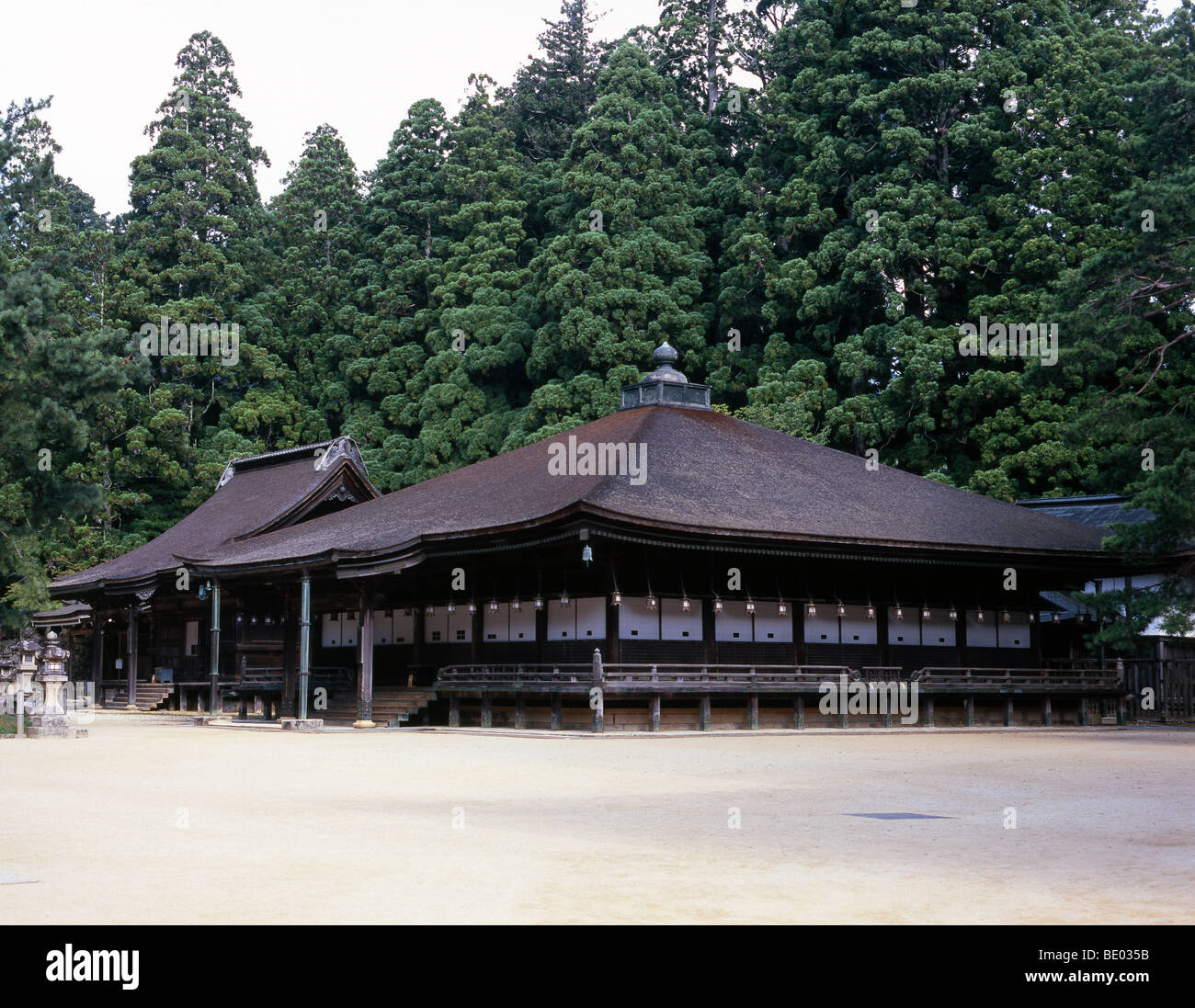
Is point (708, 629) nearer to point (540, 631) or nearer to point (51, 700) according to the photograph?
point (540, 631)

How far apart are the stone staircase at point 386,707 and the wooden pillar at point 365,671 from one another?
555mm

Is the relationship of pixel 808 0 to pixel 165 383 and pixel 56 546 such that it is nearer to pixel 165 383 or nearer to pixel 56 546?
pixel 165 383

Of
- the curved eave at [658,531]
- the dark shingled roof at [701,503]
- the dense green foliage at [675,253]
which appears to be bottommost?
the curved eave at [658,531]

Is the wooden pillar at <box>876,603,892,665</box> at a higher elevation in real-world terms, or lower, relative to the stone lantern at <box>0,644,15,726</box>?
higher

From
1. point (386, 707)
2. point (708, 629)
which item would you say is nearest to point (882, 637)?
point (708, 629)

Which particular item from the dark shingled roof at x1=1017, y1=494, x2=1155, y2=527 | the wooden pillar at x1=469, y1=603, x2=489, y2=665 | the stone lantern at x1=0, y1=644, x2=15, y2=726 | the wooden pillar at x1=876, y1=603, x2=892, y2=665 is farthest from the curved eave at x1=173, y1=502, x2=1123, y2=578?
the dark shingled roof at x1=1017, y1=494, x2=1155, y2=527

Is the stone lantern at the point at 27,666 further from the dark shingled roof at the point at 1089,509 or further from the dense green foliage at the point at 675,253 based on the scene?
the dark shingled roof at the point at 1089,509

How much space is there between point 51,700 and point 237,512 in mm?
19620

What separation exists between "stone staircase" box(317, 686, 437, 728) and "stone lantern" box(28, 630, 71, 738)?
6.89 metres

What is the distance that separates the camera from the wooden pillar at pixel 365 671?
31.6 meters

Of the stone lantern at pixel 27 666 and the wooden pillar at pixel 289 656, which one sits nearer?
the stone lantern at pixel 27 666

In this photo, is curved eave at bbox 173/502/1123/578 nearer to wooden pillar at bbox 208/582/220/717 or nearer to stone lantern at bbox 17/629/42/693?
wooden pillar at bbox 208/582/220/717

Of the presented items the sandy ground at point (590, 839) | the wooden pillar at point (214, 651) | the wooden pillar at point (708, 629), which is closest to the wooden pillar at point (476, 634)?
the wooden pillar at point (708, 629)

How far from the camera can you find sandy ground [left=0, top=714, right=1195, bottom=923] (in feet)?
25.4
